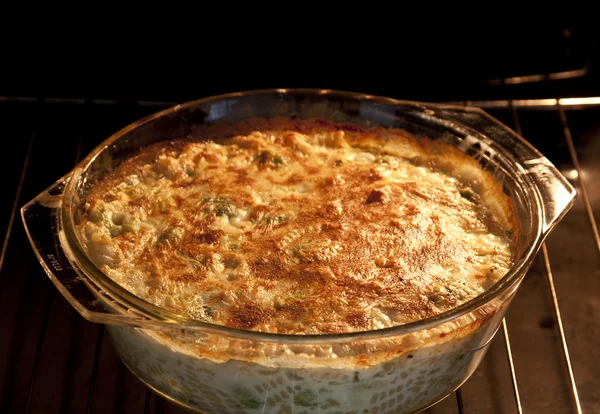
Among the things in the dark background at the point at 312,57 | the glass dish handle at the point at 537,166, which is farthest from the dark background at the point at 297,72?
the glass dish handle at the point at 537,166

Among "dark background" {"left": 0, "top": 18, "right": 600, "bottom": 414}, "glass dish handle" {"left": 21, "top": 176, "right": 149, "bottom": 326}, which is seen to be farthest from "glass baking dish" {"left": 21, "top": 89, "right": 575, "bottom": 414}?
"dark background" {"left": 0, "top": 18, "right": 600, "bottom": 414}

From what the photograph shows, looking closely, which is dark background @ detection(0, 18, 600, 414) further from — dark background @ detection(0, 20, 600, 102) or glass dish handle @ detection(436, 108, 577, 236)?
glass dish handle @ detection(436, 108, 577, 236)

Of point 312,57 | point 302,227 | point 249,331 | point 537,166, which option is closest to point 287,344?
point 249,331

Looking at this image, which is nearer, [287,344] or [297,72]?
[287,344]

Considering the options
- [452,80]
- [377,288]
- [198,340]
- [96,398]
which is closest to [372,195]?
[377,288]

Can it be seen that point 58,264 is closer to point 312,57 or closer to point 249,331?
point 249,331

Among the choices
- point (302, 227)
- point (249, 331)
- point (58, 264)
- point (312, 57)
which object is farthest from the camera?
point (312, 57)
